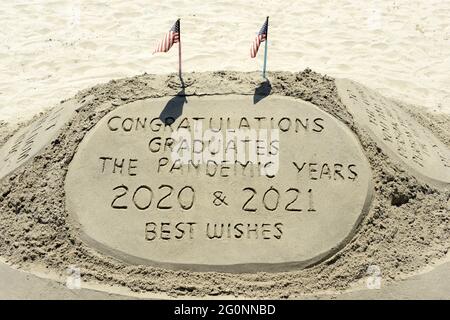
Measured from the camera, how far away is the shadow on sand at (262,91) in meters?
4.58

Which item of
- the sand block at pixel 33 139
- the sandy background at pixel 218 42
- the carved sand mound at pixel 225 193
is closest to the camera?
Result: the carved sand mound at pixel 225 193

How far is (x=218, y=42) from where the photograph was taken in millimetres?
8219

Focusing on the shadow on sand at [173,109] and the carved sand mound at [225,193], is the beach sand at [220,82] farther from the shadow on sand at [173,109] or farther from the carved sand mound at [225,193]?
the shadow on sand at [173,109]

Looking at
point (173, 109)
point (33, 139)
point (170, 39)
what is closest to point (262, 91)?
point (173, 109)

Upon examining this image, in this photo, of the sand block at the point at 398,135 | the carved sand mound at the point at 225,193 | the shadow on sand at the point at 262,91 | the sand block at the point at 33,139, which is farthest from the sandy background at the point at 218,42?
the shadow on sand at the point at 262,91

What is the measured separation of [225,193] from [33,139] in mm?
2087

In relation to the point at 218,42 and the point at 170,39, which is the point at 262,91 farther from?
the point at 218,42

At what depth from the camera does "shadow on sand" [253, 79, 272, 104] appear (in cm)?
458

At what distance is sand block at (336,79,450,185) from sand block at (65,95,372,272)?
0.33m

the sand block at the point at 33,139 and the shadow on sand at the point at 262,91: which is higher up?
the shadow on sand at the point at 262,91

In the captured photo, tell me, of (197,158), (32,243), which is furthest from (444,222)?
(32,243)
